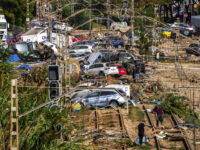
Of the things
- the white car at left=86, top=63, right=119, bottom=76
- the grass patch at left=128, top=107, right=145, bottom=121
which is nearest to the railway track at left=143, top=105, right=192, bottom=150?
the grass patch at left=128, top=107, right=145, bottom=121

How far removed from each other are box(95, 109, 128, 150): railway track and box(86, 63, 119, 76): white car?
18.2 ft

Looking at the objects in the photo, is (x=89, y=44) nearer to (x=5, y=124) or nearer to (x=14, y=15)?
(x=14, y=15)

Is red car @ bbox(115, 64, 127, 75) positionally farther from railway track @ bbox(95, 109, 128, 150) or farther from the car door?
railway track @ bbox(95, 109, 128, 150)

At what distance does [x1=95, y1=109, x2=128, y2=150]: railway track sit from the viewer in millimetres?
12965

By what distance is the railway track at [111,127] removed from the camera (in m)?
13.0

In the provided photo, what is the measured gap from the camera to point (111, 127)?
52.0 feet

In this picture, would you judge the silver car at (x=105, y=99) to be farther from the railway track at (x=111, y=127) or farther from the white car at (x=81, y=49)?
the white car at (x=81, y=49)

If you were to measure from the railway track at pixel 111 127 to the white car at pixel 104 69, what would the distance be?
5561 mm

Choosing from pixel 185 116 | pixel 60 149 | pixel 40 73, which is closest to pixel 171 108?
Answer: pixel 185 116

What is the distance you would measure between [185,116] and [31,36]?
66.8 ft

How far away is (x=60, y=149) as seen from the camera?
8.54 m

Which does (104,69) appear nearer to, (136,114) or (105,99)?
(105,99)

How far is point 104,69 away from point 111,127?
884cm

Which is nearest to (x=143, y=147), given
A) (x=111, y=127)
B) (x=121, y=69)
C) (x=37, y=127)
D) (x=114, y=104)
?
(x=111, y=127)
